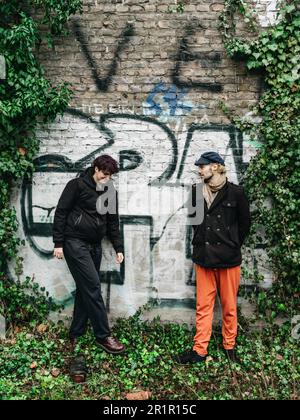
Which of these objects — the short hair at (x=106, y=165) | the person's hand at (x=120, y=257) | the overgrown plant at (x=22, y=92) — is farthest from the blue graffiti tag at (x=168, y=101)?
the person's hand at (x=120, y=257)

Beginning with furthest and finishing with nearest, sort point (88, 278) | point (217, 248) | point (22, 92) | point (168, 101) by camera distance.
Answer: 1. point (168, 101)
2. point (22, 92)
3. point (88, 278)
4. point (217, 248)

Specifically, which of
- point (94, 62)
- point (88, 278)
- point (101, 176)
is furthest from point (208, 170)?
point (94, 62)

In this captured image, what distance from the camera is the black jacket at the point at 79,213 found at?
4.92m

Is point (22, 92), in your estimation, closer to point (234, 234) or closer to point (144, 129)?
→ point (144, 129)

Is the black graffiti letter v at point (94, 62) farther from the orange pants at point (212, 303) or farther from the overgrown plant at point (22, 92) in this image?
the orange pants at point (212, 303)

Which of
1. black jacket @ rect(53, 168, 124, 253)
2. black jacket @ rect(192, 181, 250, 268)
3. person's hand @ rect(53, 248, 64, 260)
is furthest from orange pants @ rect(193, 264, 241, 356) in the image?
person's hand @ rect(53, 248, 64, 260)

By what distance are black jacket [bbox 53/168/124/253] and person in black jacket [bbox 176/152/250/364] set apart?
1.05 meters

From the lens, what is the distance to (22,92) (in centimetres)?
514

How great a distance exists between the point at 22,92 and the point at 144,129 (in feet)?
4.47

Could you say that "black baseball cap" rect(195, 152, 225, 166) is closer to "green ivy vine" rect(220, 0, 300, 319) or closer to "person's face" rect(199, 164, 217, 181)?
"person's face" rect(199, 164, 217, 181)

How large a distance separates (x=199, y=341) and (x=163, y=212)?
4.73 ft

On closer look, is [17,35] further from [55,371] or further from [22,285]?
[55,371]

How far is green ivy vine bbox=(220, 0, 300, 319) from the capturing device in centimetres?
499

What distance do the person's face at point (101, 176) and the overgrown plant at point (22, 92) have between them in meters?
0.88
